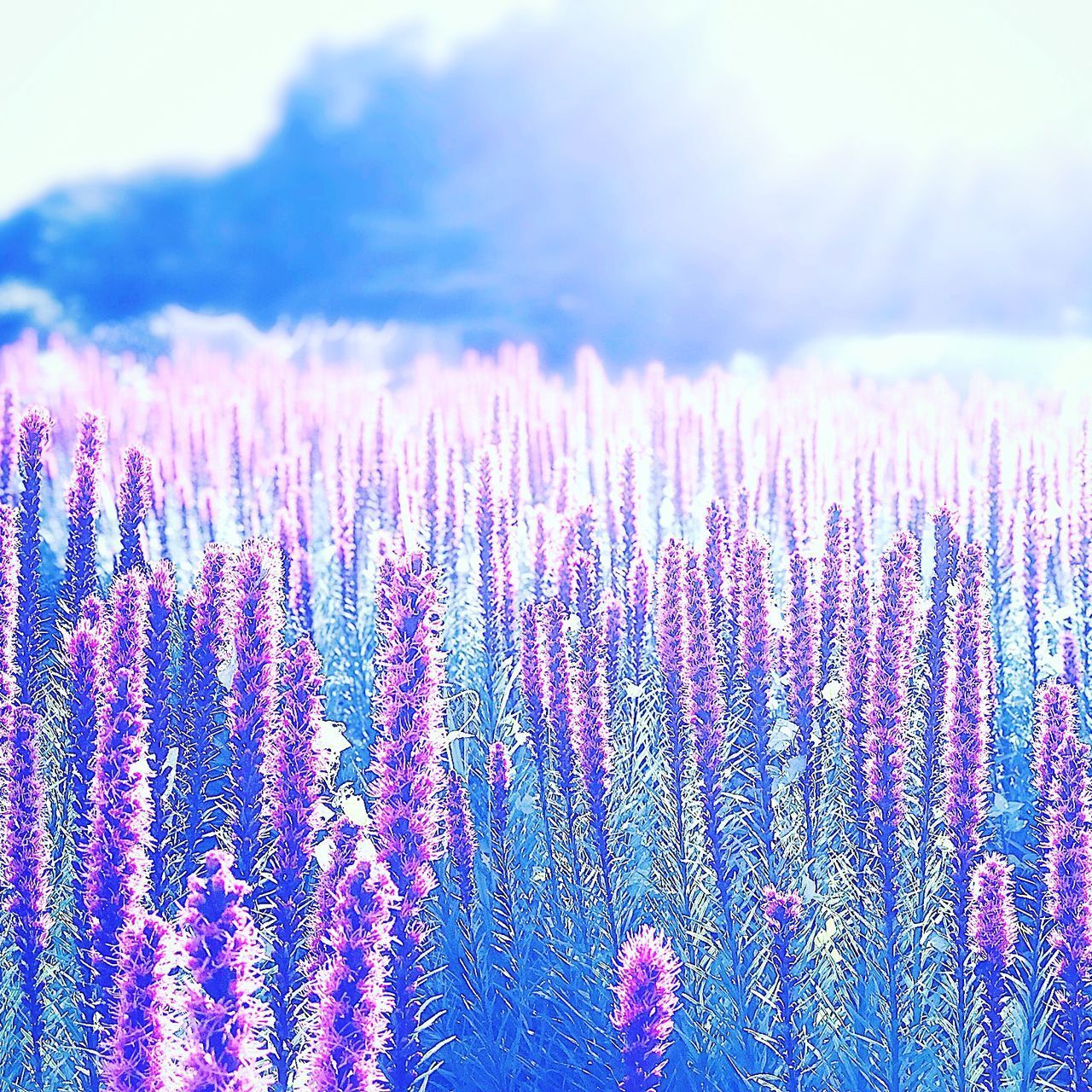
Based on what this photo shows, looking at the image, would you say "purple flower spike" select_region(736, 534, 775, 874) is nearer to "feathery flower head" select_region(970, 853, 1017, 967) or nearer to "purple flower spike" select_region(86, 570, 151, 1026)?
"feathery flower head" select_region(970, 853, 1017, 967)

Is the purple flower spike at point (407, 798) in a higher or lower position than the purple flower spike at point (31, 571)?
lower

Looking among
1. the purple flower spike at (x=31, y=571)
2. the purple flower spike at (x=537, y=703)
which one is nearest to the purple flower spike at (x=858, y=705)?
the purple flower spike at (x=537, y=703)

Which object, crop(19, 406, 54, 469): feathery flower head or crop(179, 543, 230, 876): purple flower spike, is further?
crop(19, 406, 54, 469): feathery flower head

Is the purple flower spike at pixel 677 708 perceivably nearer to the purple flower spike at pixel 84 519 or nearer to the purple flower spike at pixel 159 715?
the purple flower spike at pixel 159 715

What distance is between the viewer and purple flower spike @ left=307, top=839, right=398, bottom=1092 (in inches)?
64.8

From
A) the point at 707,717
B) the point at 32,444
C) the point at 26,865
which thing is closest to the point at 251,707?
the point at 26,865

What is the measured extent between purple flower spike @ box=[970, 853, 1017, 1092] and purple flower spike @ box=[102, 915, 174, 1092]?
1.68m

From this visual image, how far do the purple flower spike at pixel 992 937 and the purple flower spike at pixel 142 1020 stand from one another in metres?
1.68

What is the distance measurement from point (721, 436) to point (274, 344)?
2.27m

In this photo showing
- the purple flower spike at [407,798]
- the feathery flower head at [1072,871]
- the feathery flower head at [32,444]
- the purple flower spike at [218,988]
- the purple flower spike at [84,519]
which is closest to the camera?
the purple flower spike at [218,988]

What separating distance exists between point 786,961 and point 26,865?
1639 mm

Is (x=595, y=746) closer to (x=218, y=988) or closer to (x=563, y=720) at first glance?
(x=563, y=720)

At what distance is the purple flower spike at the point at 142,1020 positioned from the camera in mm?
1548

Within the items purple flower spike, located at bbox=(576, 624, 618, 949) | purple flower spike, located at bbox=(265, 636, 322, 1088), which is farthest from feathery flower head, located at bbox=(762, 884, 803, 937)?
purple flower spike, located at bbox=(265, 636, 322, 1088)
